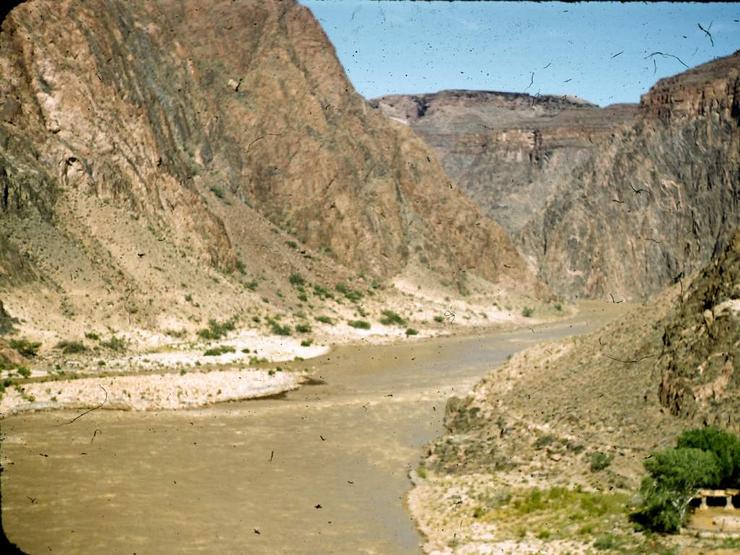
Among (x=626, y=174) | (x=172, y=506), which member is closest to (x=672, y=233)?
(x=626, y=174)

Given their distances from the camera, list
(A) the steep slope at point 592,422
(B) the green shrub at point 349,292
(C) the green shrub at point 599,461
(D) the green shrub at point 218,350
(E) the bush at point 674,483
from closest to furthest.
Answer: (E) the bush at point 674,483
(A) the steep slope at point 592,422
(C) the green shrub at point 599,461
(D) the green shrub at point 218,350
(B) the green shrub at point 349,292

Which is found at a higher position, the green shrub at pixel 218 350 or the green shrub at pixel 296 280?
the green shrub at pixel 296 280

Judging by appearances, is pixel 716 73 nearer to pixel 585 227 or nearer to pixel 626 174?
pixel 626 174

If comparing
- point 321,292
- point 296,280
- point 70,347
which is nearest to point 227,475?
point 70,347

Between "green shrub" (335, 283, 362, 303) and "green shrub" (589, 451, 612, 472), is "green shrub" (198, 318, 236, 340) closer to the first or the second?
"green shrub" (335, 283, 362, 303)

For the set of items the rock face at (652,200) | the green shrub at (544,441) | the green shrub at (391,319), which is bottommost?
the green shrub at (391,319)

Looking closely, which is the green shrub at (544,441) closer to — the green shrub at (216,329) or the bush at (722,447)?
the bush at (722,447)

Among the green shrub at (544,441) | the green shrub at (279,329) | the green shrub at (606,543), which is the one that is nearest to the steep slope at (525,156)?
the green shrub at (279,329)
